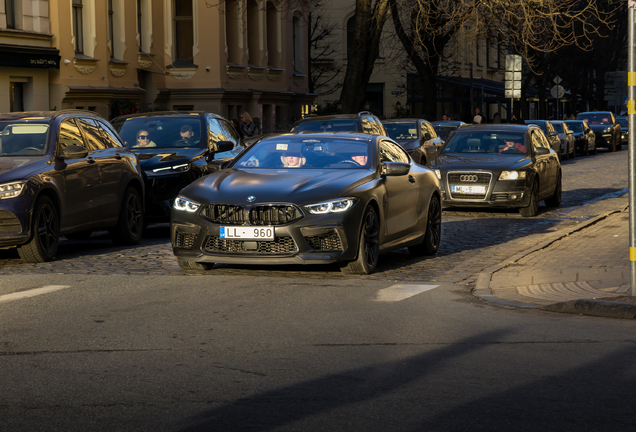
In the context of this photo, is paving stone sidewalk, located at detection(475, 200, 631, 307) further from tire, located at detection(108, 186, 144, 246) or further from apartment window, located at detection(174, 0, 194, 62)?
apartment window, located at detection(174, 0, 194, 62)

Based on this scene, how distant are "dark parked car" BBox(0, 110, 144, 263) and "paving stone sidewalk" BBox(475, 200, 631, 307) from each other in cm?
470

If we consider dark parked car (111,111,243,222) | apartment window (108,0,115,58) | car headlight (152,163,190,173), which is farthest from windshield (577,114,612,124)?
car headlight (152,163,190,173)

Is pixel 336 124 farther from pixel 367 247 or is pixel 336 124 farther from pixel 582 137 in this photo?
pixel 582 137

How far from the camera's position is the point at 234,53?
39.7 m

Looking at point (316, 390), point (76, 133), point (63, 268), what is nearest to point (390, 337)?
point (316, 390)

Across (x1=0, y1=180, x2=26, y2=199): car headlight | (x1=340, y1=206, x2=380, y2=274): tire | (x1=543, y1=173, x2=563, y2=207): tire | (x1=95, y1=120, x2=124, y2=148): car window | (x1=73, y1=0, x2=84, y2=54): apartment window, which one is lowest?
(x1=543, y1=173, x2=563, y2=207): tire

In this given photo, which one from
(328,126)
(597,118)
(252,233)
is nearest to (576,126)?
(597,118)

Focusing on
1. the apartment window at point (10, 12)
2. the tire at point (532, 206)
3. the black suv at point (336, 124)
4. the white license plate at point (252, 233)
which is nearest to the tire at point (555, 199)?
the tire at point (532, 206)

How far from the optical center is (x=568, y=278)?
1009cm

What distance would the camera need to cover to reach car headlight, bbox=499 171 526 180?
57.5 ft

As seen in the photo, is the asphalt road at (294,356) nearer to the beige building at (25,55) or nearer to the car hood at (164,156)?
the car hood at (164,156)

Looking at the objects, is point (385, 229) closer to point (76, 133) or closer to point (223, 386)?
point (76, 133)

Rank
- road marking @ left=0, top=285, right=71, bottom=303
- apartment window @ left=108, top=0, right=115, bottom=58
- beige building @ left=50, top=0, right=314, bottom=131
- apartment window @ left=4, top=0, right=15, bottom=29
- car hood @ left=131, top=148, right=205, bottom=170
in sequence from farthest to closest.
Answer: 1. apartment window @ left=108, top=0, right=115, bottom=58
2. beige building @ left=50, top=0, right=314, bottom=131
3. apartment window @ left=4, top=0, right=15, bottom=29
4. car hood @ left=131, top=148, right=205, bottom=170
5. road marking @ left=0, top=285, right=71, bottom=303

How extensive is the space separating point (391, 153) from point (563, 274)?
254 centimetres
